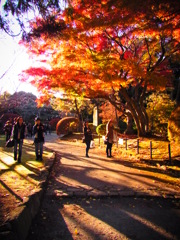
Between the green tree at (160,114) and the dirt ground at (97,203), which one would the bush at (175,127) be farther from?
the green tree at (160,114)

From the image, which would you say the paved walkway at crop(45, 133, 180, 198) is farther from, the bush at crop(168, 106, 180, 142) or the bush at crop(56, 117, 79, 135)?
the bush at crop(56, 117, 79, 135)

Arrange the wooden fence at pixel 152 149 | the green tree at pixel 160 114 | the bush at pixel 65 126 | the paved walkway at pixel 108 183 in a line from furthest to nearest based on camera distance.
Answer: the bush at pixel 65 126, the green tree at pixel 160 114, the wooden fence at pixel 152 149, the paved walkway at pixel 108 183

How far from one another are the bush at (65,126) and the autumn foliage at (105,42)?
40.8ft

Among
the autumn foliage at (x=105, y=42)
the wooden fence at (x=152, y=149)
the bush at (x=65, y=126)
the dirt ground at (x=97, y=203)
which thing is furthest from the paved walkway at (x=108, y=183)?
the bush at (x=65, y=126)

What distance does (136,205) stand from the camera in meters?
3.53

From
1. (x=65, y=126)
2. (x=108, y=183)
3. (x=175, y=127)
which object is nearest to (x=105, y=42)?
(x=175, y=127)

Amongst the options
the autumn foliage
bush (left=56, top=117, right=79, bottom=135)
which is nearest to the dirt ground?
the autumn foliage

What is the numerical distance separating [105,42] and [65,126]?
16048 mm

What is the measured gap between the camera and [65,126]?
23.7m

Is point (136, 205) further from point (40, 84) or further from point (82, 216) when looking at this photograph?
point (40, 84)

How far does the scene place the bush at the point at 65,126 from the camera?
2355cm

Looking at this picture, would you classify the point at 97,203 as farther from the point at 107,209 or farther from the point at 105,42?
the point at 105,42

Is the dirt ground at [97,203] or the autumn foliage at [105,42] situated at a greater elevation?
the autumn foliage at [105,42]

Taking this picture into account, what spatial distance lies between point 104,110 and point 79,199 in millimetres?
20967
